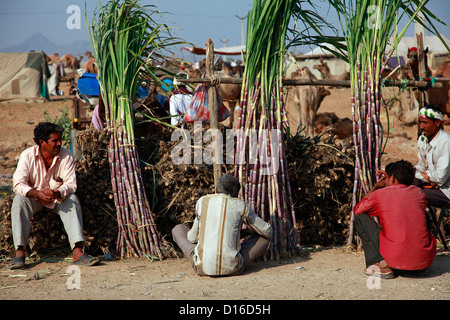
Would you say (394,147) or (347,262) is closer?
(347,262)

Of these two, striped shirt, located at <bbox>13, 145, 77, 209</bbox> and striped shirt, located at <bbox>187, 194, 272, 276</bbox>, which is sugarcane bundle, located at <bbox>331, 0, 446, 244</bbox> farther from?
striped shirt, located at <bbox>13, 145, 77, 209</bbox>

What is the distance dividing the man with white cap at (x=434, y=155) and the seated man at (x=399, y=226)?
0.80 metres

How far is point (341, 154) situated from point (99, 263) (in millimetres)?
2571

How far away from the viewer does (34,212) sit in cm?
439

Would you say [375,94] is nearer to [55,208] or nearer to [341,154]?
[341,154]

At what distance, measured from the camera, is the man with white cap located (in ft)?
14.8

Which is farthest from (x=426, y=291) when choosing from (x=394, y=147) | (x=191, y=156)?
(x=394, y=147)

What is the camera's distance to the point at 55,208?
4.42 metres

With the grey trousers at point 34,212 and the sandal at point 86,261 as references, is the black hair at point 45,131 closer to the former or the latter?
the grey trousers at point 34,212

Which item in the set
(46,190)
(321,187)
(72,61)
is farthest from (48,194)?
(72,61)

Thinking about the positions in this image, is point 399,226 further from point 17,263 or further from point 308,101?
point 308,101

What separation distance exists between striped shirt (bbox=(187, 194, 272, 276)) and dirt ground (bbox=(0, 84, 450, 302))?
129 millimetres

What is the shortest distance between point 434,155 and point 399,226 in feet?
3.85

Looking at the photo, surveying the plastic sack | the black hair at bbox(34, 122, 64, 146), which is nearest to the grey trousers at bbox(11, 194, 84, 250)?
the black hair at bbox(34, 122, 64, 146)
